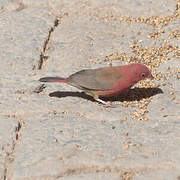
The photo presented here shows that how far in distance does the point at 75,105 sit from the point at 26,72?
0.79 metres

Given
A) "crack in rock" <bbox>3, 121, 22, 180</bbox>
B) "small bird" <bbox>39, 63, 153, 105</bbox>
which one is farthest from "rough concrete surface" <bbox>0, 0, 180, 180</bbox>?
"small bird" <bbox>39, 63, 153, 105</bbox>

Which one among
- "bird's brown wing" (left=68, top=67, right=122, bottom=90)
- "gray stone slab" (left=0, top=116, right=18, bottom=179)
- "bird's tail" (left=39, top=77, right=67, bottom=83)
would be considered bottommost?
"gray stone slab" (left=0, top=116, right=18, bottom=179)

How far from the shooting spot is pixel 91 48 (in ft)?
17.3

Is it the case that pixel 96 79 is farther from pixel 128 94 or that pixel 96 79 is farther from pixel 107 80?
pixel 128 94

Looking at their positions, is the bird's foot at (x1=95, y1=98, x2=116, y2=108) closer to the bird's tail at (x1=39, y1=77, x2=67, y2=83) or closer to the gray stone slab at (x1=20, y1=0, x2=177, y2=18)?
the bird's tail at (x1=39, y1=77, x2=67, y2=83)

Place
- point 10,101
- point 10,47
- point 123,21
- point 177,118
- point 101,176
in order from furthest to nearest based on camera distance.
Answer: point 123,21, point 10,47, point 10,101, point 177,118, point 101,176

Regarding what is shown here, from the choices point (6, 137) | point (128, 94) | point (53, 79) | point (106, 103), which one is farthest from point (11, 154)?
point (128, 94)

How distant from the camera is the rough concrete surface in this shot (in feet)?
11.6

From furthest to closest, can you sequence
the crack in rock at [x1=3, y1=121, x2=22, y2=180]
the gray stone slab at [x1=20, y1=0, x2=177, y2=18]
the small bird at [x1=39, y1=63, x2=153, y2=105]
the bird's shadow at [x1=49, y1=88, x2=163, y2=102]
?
the gray stone slab at [x1=20, y1=0, x2=177, y2=18]
the bird's shadow at [x1=49, y1=88, x2=163, y2=102]
the small bird at [x1=39, y1=63, x2=153, y2=105]
the crack in rock at [x1=3, y1=121, x2=22, y2=180]

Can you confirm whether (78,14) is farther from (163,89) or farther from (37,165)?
(37,165)

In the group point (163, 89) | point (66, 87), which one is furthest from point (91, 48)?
point (163, 89)

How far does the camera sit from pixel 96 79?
4355 mm

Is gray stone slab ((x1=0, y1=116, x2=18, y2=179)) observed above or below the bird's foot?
below

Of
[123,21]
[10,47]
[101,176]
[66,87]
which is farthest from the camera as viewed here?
[123,21]
